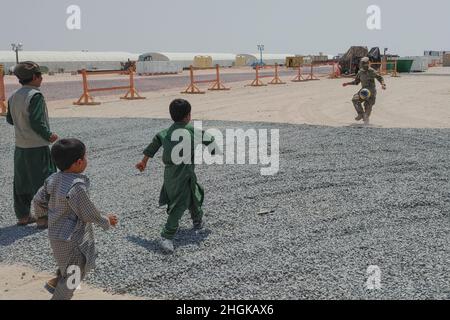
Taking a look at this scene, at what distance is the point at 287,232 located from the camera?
4793 mm

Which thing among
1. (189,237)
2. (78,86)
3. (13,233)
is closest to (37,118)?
(13,233)

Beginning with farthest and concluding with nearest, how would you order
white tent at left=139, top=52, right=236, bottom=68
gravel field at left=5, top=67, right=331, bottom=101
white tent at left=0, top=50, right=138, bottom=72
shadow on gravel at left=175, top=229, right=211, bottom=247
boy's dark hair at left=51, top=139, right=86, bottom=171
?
white tent at left=139, top=52, right=236, bottom=68
white tent at left=0, top=50, right=138, bottom=72
gravel field at left=5, top=67, right=331, bottom=101
shadow on gravel at left=175, top=229, right=211, bottom=247
boy's dark hair at left=51, top=139, right=86, bottom=171

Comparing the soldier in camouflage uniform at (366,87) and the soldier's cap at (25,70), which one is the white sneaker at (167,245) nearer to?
the soldier's cap at (25,70)

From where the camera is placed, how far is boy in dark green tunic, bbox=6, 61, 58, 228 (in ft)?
16.1

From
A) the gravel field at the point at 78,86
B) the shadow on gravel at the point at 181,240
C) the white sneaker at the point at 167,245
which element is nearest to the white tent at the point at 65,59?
the gravel field at the point at 78,86

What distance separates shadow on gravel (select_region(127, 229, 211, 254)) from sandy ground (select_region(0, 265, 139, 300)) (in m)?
0.82

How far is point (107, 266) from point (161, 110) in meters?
12.4

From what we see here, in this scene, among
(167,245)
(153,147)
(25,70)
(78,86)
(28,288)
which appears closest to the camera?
(28,288)

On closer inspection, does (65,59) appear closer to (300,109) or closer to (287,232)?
(300,109)

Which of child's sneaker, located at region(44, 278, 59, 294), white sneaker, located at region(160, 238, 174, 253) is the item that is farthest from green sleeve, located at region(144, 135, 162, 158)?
child's sneaker, located at region(44, 278, 59, 294)

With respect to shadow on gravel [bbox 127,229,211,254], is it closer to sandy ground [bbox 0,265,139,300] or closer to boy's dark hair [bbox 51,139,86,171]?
sandy ground [bbox 0,265,139,300]

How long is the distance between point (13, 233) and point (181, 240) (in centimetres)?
180
